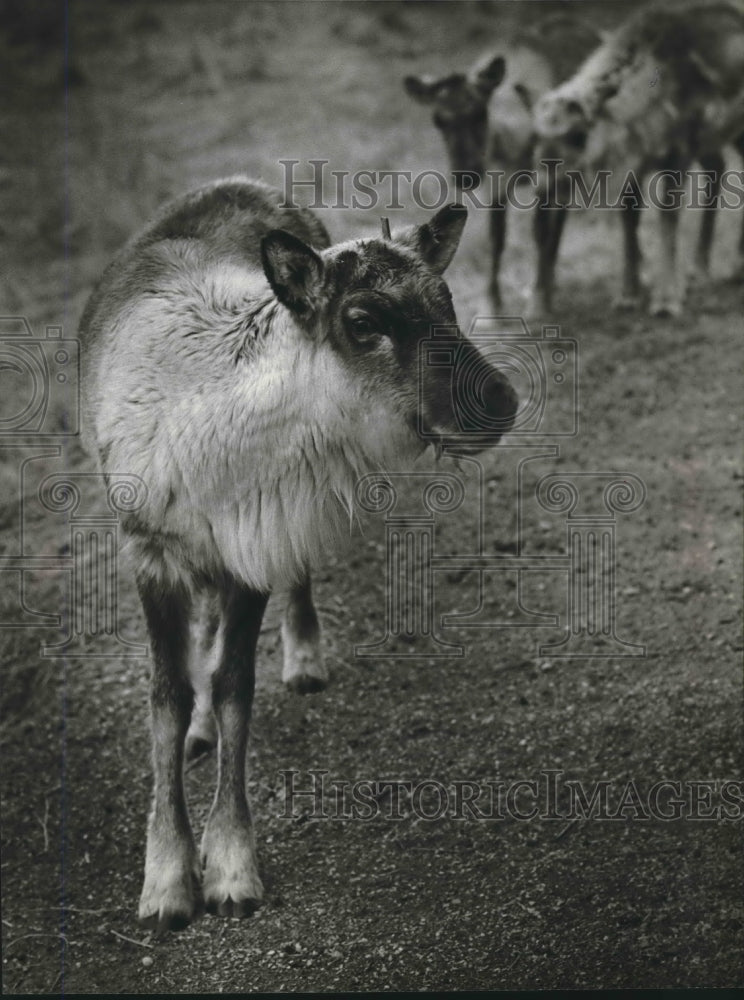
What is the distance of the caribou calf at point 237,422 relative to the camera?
3.29m

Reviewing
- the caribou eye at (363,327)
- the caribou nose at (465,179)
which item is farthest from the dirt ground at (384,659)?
the caribou eye at (363,327)

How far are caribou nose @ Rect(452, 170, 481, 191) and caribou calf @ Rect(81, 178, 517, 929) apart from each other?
93.6 inches

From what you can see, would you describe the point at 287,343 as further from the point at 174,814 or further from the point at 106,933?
the point at 106,933

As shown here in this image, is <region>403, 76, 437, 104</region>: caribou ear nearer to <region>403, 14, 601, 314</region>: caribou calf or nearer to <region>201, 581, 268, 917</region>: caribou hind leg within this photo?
<region>403, 14, 601, 314</region>: caribou calf

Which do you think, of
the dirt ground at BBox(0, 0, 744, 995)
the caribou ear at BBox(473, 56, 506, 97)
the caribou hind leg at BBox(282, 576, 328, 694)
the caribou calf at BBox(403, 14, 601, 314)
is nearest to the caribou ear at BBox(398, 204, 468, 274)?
the dirt ground at BBox(0, 0, 744, 995)

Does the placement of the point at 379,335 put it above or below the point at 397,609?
above

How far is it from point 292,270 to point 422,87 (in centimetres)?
321

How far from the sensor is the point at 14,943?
4027mm

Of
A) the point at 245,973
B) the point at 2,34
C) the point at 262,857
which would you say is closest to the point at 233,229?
the point at 262,857

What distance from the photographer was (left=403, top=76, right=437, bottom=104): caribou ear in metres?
6.11

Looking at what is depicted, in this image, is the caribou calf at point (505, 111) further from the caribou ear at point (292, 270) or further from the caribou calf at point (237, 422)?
the caribou ear at point (292, 270)

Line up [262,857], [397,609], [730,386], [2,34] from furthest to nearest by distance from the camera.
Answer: [2,34], [730,386], [397,609], [262,857]

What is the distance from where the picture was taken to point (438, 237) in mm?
3469

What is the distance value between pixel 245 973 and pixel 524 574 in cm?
187
